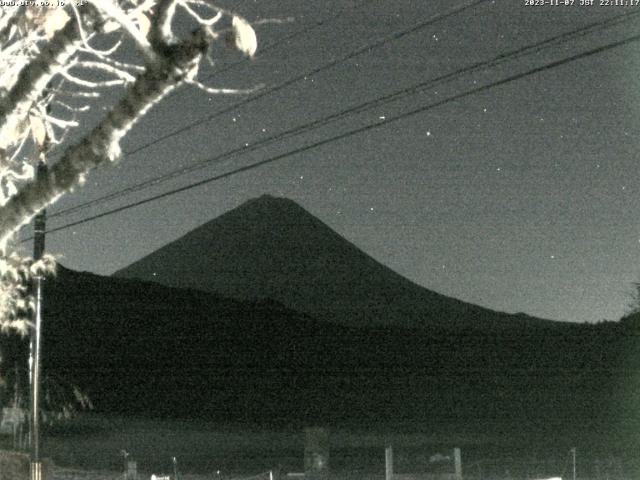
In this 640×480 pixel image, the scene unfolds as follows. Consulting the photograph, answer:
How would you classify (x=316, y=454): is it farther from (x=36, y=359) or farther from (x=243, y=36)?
(x=243, y=36)

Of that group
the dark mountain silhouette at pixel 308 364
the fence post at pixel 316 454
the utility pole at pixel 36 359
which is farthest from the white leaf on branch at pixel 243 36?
the dark mountain silhouette at pixel 308 364

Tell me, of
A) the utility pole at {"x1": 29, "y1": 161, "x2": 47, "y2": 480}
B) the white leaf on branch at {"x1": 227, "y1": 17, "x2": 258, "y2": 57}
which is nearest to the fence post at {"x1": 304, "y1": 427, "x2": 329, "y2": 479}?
the utility pole at {"x1": 29, "y1": 161, "x2": 47, "y2": 480}

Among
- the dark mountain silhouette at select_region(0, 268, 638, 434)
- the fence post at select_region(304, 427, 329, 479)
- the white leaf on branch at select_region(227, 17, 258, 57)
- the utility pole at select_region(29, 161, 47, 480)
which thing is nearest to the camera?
the white leaf on branch at select_region(227, 17, 258, 57)

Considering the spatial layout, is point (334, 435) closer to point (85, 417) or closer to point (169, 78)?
point (85, 417)

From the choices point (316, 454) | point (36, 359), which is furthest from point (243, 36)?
point (316, 454)

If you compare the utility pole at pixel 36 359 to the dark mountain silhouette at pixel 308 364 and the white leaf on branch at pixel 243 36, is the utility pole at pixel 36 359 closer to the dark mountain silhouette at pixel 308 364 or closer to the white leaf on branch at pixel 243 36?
the white leaf on branch at pixel 243 36

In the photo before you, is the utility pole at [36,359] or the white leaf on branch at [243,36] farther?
the utility pole at [36,359]

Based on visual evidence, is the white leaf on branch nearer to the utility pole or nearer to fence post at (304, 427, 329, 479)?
the utility pole

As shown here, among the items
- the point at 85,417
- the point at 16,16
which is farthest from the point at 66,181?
the point at 85,417
